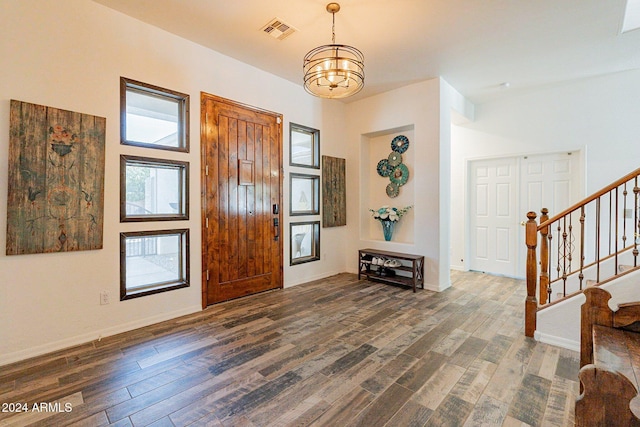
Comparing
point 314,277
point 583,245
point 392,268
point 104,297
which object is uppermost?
point 583,245

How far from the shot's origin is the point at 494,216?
5195mm

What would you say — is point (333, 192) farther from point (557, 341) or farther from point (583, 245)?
point (557, 341)

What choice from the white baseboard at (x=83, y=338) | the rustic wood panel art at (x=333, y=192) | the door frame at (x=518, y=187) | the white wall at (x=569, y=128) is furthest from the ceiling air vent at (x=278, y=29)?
the door frame at (x=518, y=187)

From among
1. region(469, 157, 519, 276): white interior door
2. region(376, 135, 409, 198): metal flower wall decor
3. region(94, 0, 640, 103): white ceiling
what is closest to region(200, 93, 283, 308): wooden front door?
region(94, 0, 640, 103): white ceiling

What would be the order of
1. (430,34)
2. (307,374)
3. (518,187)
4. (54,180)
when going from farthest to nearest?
(518,187) < (430,34) < (54,180) < (307,374)

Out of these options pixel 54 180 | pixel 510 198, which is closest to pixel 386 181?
pixel 510 198

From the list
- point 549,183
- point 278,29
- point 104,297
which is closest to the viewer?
point 104,297

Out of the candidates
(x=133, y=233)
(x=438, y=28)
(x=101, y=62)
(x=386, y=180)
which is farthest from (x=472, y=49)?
(x=133, y=233)

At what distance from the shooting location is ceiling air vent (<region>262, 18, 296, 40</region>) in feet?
9.75

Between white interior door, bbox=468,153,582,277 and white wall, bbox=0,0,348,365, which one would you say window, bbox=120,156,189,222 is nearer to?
white wall, bbox=0,0,348,365

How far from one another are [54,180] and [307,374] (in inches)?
103

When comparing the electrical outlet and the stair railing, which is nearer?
the stair railing

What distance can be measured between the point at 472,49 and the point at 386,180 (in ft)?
7.47

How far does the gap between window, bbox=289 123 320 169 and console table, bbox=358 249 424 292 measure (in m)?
1.73
